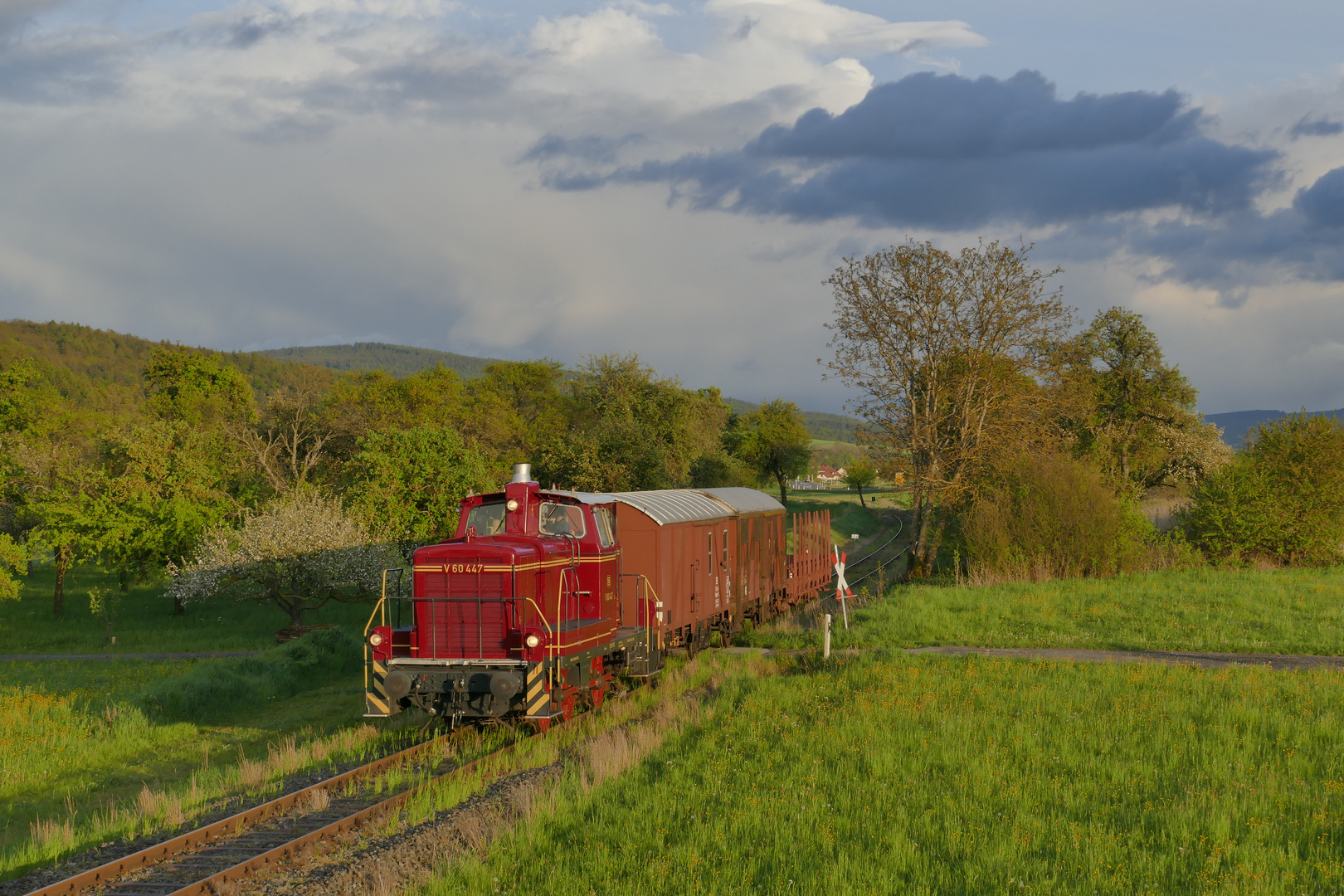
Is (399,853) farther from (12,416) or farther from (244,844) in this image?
(12,416)

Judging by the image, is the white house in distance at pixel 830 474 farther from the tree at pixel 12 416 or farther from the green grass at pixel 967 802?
the green grass at pixel 967 802

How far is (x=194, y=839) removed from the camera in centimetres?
912

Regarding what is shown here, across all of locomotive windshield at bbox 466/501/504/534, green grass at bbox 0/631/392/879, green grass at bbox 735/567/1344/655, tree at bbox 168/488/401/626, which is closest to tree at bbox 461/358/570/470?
tree at bbox 168/488/401/626

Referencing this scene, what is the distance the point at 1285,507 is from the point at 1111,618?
14.4m

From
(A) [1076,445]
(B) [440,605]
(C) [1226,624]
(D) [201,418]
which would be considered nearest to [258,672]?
(B) [440,605]

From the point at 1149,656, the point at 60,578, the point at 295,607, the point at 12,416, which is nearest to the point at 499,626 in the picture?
the point at 1149,656

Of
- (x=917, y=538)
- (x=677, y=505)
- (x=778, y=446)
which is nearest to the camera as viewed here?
(x=677, y=505)

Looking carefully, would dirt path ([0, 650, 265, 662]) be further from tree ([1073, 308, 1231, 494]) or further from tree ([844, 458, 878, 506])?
tree ([844, 458, 878, 506])

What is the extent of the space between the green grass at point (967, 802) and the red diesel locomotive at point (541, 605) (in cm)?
217

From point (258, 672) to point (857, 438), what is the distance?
22.7 meters

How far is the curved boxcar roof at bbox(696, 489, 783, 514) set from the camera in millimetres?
22391

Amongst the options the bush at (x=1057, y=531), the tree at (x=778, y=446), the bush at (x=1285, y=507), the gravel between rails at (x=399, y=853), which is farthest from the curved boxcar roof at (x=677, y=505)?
the tree at (x=778, y=446)

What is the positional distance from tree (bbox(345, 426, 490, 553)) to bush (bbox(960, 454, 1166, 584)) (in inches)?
716

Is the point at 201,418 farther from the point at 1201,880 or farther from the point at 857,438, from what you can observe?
the point at 1201,880
